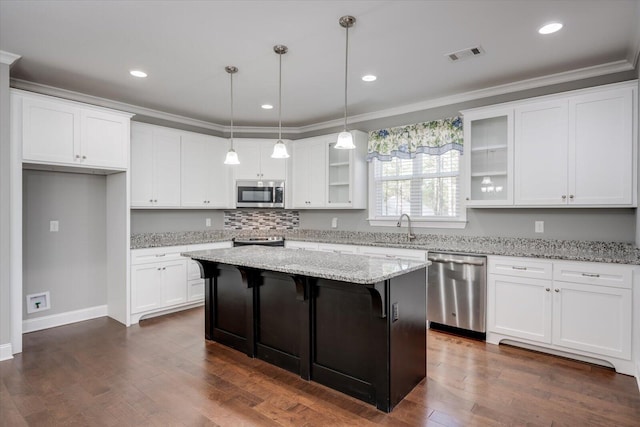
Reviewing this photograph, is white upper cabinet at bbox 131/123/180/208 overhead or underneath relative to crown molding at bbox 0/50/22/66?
underneath

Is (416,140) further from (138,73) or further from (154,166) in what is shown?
(154,166)

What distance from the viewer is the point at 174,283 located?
173 inches

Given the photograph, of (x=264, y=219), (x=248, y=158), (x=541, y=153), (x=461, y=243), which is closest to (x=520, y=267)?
(x=461, y=243)

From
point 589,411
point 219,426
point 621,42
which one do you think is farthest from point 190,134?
point 589,411

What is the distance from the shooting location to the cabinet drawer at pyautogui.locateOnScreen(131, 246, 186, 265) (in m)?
4.06

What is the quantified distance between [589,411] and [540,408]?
30 centimetres

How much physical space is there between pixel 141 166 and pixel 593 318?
488 cm

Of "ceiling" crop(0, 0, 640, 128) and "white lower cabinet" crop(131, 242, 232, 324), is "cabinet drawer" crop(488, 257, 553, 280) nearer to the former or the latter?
"ceiling" crop(0, 0, 640, 128)

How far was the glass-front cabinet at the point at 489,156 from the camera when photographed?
Result: 3.55 m

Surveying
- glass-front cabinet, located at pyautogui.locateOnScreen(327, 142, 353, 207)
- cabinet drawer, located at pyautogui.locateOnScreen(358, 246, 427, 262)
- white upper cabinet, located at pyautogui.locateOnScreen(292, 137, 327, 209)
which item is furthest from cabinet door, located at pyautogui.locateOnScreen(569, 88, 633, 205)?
white upper cabinet, located at pyautogui.locateOnScreen(292, 137, 327, 209)

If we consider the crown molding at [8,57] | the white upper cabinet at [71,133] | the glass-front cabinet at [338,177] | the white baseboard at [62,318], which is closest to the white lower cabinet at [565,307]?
the glass-front cabinet at [338,177]

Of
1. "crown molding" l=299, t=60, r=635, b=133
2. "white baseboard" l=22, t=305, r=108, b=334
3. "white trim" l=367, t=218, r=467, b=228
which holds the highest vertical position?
"crown molding" l=299, t=60, r=635, b=133

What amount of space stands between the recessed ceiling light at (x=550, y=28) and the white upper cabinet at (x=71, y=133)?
4.03 m

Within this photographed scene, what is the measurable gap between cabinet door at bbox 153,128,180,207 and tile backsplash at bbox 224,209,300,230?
1.12 metres
